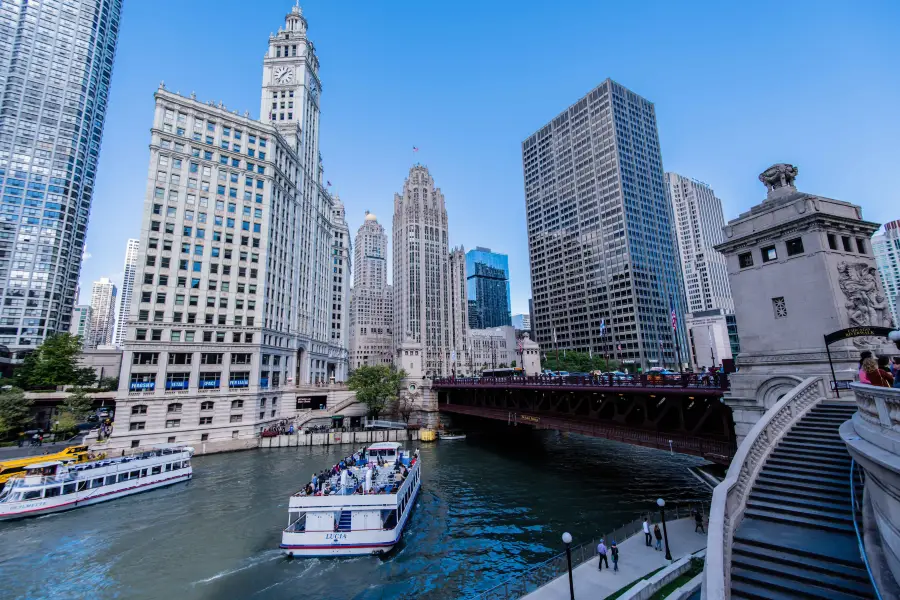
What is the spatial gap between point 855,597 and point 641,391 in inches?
815

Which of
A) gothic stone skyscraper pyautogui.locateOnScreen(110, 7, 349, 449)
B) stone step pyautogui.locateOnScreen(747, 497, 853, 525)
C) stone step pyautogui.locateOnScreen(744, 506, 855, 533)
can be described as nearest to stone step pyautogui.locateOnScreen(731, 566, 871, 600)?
stone step pyautogui.locateOnScreen(744, 506, 855, 533)

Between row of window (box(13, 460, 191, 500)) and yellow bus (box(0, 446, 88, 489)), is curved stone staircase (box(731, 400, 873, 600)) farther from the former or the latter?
yellow bus (box(0, 446, 88, 489))

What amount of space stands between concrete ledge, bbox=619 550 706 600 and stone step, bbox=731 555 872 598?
562cm

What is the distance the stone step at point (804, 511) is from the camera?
1319 centimetres

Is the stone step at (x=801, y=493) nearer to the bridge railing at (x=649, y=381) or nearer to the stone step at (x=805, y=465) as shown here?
the stone step at (x=805, y=465)

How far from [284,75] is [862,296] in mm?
108931

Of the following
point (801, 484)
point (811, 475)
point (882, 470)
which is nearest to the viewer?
point (882, 470)

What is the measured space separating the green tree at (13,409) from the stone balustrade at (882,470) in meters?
84.6

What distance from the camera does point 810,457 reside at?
16.0 meters

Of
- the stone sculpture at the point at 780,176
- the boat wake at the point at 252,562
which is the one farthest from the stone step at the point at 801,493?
the boat wake at the point at 252,562

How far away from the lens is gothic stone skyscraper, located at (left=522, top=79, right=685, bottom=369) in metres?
148

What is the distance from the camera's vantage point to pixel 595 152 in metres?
162

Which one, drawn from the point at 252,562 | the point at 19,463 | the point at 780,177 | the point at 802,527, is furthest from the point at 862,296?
the point at 19,463

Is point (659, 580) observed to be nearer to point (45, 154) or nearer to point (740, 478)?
point (740, 478)
